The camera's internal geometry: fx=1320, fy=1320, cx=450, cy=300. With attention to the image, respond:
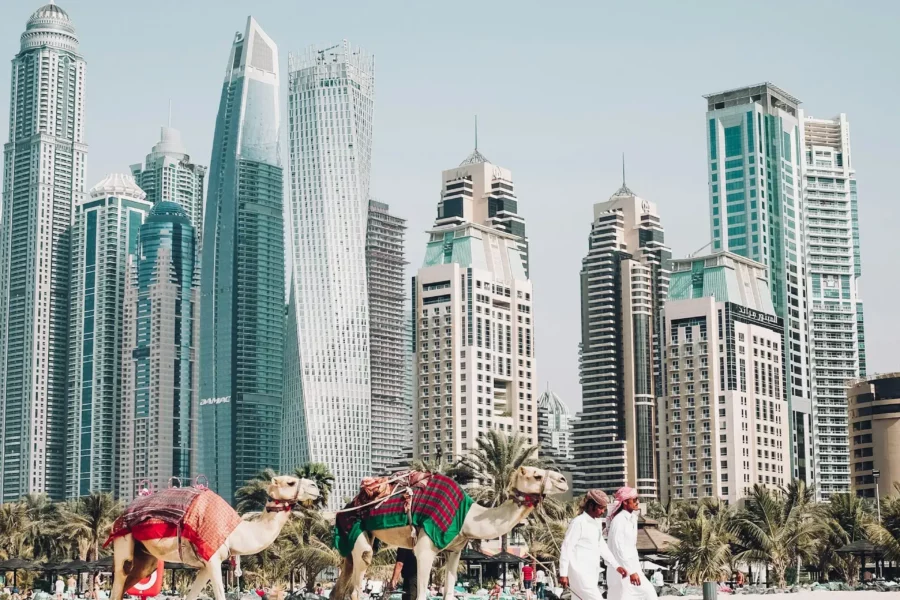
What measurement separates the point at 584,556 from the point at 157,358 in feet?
594

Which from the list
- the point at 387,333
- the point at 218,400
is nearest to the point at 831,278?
the point at 387,333

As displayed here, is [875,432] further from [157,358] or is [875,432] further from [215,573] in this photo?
[215,573]

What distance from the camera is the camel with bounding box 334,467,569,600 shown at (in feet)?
68.9

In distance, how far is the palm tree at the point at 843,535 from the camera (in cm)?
5078

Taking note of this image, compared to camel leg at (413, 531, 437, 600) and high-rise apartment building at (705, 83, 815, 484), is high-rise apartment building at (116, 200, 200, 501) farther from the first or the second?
camel leg at (413, 531, 437, 600)

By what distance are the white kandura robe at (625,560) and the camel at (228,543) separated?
20.3 feet

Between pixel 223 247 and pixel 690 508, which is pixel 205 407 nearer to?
pixel 223 247

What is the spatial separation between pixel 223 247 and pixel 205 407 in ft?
69.2

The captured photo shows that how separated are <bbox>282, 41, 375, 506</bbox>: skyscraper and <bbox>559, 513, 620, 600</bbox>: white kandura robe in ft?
432

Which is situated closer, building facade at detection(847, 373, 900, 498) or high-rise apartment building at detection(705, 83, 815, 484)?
building facade at detection(847, 373, 900, 498)

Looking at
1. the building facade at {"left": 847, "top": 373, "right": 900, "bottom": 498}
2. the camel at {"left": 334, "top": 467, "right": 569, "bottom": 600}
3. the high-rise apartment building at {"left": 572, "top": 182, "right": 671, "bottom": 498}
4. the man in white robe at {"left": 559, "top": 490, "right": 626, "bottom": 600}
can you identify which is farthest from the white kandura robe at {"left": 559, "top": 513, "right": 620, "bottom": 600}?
the high-rise apartment building at {"left": 572, "top": 182, "right": 671, "bottom": 498}

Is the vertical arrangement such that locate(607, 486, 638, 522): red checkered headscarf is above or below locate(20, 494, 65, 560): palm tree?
above

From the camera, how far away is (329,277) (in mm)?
147750

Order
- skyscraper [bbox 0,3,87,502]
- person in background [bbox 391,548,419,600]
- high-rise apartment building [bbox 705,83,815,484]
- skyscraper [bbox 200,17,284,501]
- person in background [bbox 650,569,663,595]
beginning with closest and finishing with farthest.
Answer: person in background [bbox 391,548,419,600]
person in background [bbox 650,569,663,595]
high-rise apartment building [bbox 705,83,815,484]
skyscraper [bbox 200,17,284,501]
skyscraper [bbox 0,3,87,502]
